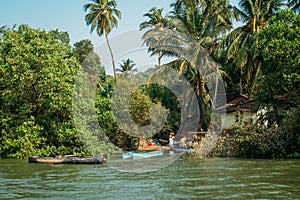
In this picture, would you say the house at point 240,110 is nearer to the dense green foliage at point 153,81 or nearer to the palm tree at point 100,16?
the dense green foliage at point 153,81

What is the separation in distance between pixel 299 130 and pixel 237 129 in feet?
10.1

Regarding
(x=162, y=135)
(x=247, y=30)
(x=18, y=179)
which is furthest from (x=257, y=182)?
(x=162, y=135)

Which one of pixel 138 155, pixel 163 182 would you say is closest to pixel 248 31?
pixel 138 155

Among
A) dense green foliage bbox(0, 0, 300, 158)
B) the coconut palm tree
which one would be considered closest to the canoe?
dense green foliage bbox(0, 0, 300, 158)

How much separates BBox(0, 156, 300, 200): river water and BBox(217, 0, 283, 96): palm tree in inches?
332

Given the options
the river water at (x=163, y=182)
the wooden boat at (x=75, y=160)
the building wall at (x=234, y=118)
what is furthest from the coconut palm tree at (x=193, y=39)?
the river water at (x=163, y=182)

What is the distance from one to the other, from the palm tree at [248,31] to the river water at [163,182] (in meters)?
8.44

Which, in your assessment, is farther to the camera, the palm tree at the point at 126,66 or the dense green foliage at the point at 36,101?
the palm tree at the point at 126,66

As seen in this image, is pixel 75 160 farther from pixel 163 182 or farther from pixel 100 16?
pixel 100 16

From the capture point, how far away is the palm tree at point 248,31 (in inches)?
1002

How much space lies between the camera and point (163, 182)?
13375 mm

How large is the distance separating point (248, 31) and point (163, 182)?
52.3 feet

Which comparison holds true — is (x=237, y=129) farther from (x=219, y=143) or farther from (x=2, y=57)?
(x=2, y=57)

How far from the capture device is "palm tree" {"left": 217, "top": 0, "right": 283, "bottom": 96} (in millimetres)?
25453
